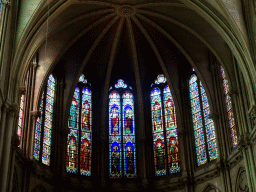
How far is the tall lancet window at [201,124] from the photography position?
22891mm

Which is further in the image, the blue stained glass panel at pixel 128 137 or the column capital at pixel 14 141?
the blue stained glass panel at pixel 128 137

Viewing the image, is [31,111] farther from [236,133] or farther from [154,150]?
[236,133]

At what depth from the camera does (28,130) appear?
21.1 m

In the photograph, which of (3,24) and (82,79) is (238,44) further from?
(82,79)

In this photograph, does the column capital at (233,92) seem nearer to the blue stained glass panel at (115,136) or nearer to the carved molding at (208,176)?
the carved molding at (208,176)

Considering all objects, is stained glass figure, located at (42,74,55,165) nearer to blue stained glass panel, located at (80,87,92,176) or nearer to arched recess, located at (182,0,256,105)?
blue stained glass panel, located at (80,87,92,176)

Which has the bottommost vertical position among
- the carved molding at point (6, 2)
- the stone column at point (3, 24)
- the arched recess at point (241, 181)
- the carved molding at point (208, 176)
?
the arched recess at point (241, 181)

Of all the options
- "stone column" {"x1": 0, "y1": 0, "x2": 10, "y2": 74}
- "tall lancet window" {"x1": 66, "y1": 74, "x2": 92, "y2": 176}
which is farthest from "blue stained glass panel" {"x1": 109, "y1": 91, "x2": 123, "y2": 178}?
"stone column" {"x1": 0, "y1": 0, "x2": 10, "y2": 74}

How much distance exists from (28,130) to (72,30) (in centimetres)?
575

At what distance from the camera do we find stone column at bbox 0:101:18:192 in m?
16.5

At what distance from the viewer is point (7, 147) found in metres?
16.8

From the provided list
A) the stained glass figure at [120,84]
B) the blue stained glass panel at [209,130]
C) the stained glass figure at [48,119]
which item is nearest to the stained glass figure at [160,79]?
the stained glass figure at [120,84]

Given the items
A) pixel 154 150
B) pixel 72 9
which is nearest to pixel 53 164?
pixel 154 150

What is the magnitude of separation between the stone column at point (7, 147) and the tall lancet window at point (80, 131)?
6081mm
